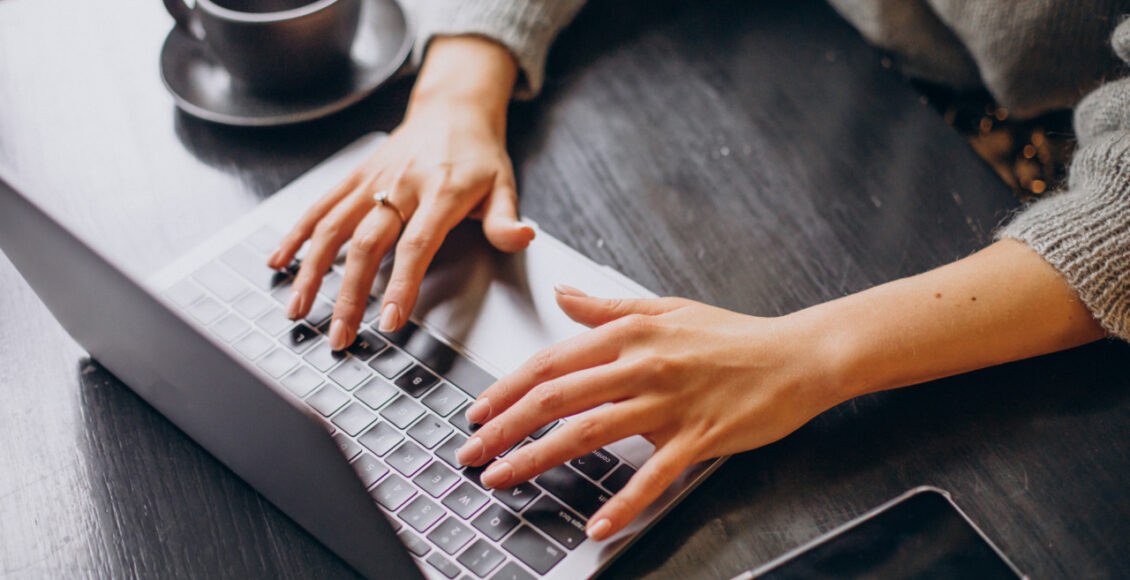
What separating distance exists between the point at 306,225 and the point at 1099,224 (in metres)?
0.55

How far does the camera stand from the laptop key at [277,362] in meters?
0.51

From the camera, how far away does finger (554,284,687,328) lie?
50 cm

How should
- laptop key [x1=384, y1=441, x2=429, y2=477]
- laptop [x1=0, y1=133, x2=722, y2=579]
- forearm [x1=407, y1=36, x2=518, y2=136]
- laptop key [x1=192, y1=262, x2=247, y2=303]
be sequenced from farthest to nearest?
1. forearm [x1=407, y1=36, x2=518, y2=136]
2. laptop key [x1=192, y1=262, x2=247, y2=303]
3. laptop key [x1=384, y1=441, x2=429, y2=477]
4. laptop [x1=0, y1=133, x2=722, y2=579]

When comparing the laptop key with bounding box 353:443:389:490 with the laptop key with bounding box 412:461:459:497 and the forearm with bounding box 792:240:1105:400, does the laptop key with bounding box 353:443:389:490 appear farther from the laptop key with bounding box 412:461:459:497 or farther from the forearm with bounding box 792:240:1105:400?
the forearm with bounding box 792:240:1105:400

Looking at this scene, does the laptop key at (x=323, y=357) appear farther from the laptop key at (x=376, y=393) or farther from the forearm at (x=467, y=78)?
the forearm at (x=467, y=78)

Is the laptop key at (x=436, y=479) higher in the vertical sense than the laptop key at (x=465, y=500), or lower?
lower

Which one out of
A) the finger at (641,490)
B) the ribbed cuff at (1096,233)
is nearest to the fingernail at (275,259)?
the finger at (641,490)

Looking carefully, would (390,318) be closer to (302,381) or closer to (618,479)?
(302,381)

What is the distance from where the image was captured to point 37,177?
0.65 m

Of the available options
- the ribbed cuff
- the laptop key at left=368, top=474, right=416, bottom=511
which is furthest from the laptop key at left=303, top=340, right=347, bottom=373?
the ribbed cuff

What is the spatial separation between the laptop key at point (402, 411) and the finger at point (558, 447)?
7 centimetres

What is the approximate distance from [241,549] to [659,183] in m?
0.40

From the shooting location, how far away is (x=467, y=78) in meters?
0.67

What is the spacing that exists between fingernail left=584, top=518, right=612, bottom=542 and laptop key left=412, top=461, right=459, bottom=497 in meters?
0.09
